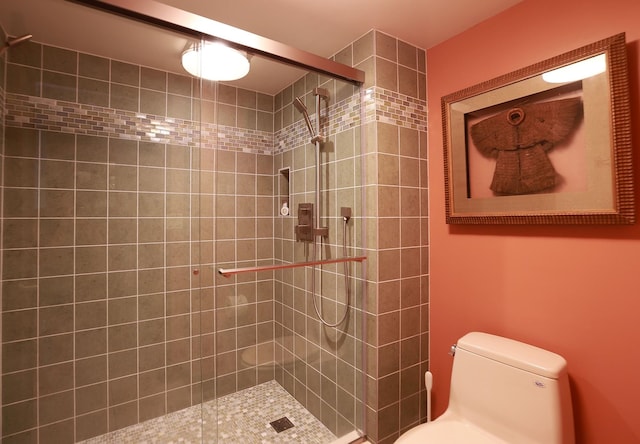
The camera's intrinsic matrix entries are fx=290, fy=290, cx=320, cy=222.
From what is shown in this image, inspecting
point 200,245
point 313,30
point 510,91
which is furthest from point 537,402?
point 313,30

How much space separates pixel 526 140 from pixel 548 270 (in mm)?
580

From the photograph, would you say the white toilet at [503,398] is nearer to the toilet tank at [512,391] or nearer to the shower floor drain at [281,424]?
the toilet tank at [512,391]

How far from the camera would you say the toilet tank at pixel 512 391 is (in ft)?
3.54

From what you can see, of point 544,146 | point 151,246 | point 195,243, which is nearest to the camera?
point 544,146

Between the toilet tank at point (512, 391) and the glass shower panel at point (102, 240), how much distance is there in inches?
47.6

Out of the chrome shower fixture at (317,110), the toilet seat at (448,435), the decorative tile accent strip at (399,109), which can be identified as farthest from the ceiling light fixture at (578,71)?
the toilet seat at (448,435)

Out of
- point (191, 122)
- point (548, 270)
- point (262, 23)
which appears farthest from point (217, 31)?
point (548, 270)

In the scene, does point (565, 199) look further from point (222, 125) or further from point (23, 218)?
point (23, 218)

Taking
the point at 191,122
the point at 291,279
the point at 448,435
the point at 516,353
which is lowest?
the point at 448,435

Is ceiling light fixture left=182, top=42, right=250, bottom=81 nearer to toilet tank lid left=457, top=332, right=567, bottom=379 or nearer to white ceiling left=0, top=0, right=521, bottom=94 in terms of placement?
white ceiling left=0, top=0, right=521, bottom=94

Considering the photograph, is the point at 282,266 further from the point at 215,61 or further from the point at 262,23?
the point at 262,23

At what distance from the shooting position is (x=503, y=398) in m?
1.20

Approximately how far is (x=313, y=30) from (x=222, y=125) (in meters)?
0.73

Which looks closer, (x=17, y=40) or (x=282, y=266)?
(x=17, y=40)
